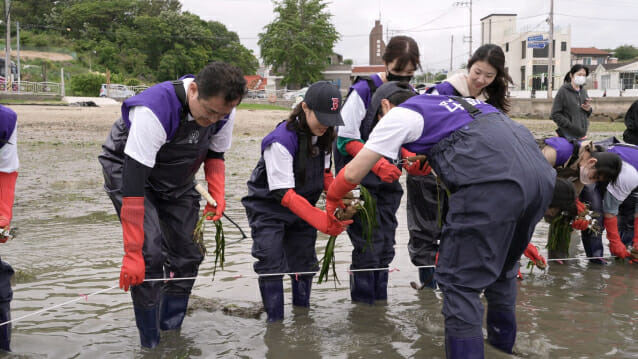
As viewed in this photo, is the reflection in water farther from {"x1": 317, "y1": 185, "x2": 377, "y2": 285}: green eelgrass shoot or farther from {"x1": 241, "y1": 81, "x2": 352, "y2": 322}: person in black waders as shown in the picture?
{"x1": 317, "y1": 185, "x2": 377, "y2": 285}: green eelgrass shoot

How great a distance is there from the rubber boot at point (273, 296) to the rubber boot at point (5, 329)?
1605 millimetres

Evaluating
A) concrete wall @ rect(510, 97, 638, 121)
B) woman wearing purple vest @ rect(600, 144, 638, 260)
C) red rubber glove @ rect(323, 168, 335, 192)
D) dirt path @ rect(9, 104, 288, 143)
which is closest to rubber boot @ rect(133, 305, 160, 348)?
Answer: red rubber glove @ rect(323, 168, 335, 192)

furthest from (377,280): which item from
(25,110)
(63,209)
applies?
(25,110)

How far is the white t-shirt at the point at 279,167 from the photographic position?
12.1 feet

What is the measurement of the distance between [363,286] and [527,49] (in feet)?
219

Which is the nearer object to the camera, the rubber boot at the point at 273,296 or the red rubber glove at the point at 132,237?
the red rubber glove at the point at 132,237

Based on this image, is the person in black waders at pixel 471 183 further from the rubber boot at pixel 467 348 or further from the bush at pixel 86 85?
the bush at pixel 86 85

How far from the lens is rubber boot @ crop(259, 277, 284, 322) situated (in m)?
3.90

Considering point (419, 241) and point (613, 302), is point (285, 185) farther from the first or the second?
point (613, 302)

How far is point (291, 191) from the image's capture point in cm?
366

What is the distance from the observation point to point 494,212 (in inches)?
102

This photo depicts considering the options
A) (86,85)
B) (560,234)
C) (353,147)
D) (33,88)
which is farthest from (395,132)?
(86,85)

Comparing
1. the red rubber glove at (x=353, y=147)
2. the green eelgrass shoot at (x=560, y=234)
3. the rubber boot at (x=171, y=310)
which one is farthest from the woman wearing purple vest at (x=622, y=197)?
the rubber boot at (x=171, y=310)

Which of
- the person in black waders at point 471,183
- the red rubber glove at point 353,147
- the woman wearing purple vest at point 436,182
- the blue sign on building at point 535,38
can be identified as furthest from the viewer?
the blue sign on building at point 535,38
